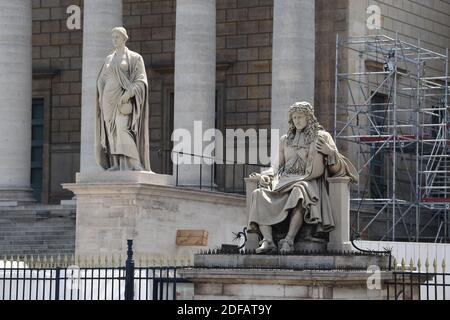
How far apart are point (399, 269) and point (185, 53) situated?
2041 centimetres

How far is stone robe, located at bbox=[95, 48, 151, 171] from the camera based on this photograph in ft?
110

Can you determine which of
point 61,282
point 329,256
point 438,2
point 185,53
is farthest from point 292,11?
point 329,256

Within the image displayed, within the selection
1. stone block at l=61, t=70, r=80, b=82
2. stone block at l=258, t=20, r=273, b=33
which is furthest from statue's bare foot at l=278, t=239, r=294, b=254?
stone block at l=61, t=70, r=80, b=82

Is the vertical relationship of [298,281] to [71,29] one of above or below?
below

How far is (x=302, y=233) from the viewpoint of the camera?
2288 centimetres

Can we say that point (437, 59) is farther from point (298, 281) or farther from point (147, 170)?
point (298, 281)

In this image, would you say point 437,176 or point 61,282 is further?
point 437,176

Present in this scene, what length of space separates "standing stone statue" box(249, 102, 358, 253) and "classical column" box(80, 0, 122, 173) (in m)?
19.7

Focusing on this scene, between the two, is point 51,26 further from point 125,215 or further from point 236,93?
point 125,215

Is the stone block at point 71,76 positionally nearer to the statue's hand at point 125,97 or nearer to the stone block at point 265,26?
the stone block at point 265,26

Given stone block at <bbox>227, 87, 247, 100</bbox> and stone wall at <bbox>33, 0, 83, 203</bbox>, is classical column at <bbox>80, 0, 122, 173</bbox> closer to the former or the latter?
stone block at <bbox>227, 87, 247, 100</bbox>

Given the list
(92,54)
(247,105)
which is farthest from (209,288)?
(247,105)
